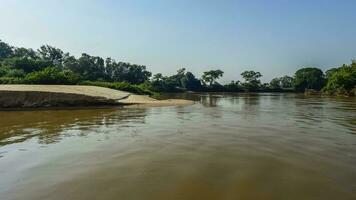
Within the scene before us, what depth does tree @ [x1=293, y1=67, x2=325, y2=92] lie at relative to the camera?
8931 cm

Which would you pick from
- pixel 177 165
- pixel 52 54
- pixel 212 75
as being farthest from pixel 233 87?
pixel 177 165

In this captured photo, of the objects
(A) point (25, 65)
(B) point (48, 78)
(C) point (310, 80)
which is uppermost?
(A) point (25, 65)

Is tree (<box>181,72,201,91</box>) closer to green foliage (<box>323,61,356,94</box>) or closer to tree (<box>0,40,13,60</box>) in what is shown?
green foliage (<box>323,61,356,94</box>)

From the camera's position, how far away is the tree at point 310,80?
8931 centimetres

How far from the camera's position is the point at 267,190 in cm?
390

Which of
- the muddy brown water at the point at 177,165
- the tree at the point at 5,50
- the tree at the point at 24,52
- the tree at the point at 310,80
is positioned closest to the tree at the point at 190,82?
the tree at the point at 310,80

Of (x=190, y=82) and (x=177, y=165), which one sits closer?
(x=177, y=165)

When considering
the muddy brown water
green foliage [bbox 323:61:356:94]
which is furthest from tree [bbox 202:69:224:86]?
the muddy brown water

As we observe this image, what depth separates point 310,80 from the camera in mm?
89875

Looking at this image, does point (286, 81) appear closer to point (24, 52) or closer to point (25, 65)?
point (24, 52)

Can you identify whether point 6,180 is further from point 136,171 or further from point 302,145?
point 302,145

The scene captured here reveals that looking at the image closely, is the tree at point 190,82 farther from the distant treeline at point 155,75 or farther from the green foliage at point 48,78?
the green foliage at point 48,78

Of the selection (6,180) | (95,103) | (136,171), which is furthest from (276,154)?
(95,103)

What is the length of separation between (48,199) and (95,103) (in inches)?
570
